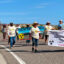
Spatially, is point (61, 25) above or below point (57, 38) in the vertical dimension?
above

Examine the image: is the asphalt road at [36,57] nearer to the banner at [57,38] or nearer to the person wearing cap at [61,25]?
the banner at [57,38]

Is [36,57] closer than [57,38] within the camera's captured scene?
Yes

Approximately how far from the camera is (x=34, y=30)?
1500 centimetres

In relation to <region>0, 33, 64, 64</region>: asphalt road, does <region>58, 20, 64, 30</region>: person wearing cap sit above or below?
above

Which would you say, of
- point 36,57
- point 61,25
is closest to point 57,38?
point 61,25

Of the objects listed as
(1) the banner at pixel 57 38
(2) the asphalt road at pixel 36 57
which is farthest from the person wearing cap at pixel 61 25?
(2) the asphalt road at pixel 36 57

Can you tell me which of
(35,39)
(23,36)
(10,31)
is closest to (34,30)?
(35,39)

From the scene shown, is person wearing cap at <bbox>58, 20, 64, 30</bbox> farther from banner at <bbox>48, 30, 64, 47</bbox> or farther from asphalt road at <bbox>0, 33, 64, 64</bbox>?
asphalt road at <bbox>0, 33, 64, 64</bbox>

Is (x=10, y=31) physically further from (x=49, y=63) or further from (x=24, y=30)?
(x=49, y=63)

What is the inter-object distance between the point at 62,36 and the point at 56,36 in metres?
0.39

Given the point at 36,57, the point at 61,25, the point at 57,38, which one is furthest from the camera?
the point at 61,25

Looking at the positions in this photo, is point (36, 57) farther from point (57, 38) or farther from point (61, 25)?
point (61, 25)

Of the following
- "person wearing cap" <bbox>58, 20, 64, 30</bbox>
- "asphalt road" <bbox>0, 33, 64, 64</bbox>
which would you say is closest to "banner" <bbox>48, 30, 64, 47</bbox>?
"asphalt road" <bbox>0, 33, 64, 64</bbox>

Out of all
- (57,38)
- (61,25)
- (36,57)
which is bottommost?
(36,57)
